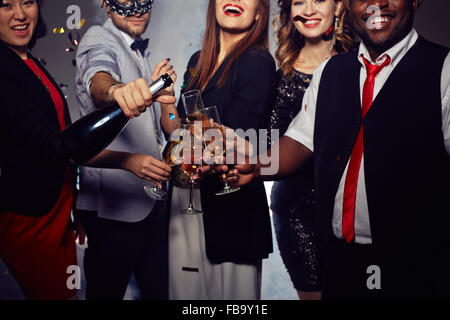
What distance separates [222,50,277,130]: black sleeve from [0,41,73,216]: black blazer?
2.63ft

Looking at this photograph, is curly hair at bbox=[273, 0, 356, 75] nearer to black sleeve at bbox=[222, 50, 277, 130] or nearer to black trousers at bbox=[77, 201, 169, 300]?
black sleeve at bbox=[222, 50, 277, 130]

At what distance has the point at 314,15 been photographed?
185 centimetres

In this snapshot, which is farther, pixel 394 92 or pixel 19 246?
pixel 19 246

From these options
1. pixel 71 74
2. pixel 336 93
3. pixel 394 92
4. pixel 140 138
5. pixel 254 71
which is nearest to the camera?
pixel 394 92

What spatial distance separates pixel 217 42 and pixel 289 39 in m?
0.35

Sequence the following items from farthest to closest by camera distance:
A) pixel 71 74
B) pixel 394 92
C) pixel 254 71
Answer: pixel 71 74 → pixel 254 71 → pixel 394 92

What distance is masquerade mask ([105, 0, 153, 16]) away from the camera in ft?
6.48

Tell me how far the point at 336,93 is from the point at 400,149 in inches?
13.5

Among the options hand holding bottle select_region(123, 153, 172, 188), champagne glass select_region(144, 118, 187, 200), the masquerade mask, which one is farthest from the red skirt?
the masquerade mask

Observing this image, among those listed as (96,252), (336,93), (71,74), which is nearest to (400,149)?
(336,93)

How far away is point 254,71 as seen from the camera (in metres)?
1.79

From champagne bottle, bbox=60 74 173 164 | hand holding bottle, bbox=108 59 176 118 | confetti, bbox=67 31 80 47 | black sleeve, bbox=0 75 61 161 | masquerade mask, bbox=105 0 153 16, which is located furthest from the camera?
confetti, bbox=67 31 80 47

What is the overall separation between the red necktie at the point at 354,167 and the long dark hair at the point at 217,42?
555 millimetres
